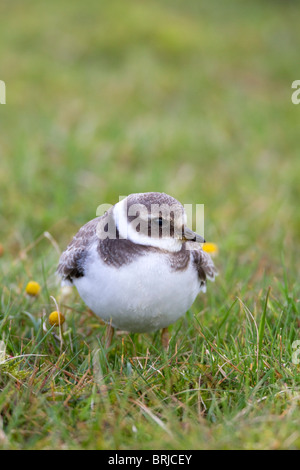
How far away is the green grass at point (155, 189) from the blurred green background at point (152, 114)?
0.03 m

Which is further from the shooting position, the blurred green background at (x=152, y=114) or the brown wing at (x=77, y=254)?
the blurred green background at (x=152, y=114)

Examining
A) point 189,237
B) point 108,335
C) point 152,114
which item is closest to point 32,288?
point 108,335

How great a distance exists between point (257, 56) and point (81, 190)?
754cm

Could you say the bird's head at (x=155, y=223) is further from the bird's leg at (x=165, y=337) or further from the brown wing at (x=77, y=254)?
Answer: the bird's leg at (x=165, y=337)

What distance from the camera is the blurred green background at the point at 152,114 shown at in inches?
231

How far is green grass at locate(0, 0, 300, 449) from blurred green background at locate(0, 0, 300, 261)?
0.10 feet

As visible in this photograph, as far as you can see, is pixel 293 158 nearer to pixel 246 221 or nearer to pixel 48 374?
pixel 246 221

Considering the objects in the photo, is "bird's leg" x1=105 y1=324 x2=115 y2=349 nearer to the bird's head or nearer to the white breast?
the white breast

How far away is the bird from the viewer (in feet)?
10.3

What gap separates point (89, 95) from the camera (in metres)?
9.27

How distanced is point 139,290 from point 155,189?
9.88 feet

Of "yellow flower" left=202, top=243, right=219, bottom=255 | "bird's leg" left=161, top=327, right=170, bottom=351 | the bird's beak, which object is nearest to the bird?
the bird's beak

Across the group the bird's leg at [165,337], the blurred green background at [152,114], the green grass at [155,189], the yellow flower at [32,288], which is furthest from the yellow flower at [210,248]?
the yellow flower at [32,288]

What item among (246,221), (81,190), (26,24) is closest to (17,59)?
(26,24)
